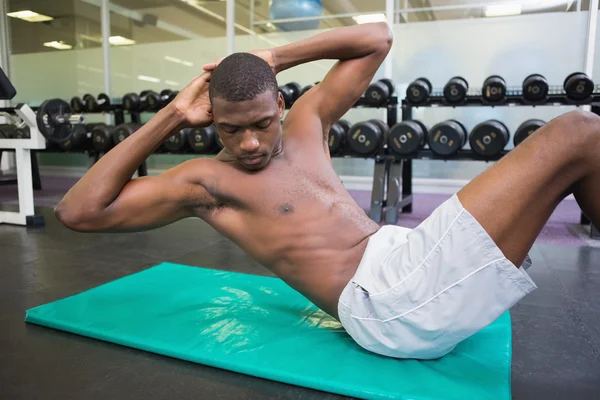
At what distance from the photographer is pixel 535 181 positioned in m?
1.06

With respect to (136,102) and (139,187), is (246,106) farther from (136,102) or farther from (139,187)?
(136,102)

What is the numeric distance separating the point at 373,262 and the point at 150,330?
78cm

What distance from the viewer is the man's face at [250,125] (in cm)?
121

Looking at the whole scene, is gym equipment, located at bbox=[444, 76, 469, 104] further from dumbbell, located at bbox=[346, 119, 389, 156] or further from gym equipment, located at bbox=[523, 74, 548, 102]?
dumbbell, located at bbox=[346, 119, 389, 156]

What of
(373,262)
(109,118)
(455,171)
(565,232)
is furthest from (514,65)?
(109,118)

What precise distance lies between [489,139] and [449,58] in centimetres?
193

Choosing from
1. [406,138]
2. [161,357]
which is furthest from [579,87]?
[161,357]

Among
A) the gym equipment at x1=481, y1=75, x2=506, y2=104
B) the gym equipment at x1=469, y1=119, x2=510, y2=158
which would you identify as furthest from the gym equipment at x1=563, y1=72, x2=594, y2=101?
the gym equipment at x1=469, y1=119, x2=510, y2=158

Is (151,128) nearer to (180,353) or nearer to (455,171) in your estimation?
(180,353)

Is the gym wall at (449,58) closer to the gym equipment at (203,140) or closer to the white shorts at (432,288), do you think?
the gym equipment at (203,140)

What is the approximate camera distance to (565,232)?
11.7 ft

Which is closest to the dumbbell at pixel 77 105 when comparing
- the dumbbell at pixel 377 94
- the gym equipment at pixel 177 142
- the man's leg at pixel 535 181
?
the gym equipment at pixel 177 142

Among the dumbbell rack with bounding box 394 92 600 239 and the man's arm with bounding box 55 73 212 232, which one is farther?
the dumbbell rack with bounding box 394 92 600 239

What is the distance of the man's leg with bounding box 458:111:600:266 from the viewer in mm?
1046
